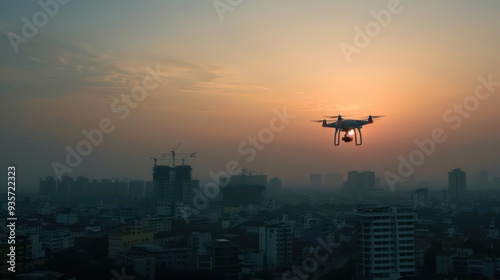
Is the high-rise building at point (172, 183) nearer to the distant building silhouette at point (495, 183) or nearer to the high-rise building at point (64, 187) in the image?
the high-rise building at point (64, 187)

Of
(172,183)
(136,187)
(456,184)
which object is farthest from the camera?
(136,187)

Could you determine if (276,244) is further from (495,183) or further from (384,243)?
(495,183)

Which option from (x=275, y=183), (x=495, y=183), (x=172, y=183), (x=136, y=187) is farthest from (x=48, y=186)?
(x=495, y=183)

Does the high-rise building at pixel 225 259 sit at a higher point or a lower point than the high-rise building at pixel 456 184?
lower

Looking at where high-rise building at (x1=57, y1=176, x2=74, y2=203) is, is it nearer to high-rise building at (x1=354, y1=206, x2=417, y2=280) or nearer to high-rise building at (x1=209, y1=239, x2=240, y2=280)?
high-rise building at (x1=209, y1=239, x2=240, y2=280)

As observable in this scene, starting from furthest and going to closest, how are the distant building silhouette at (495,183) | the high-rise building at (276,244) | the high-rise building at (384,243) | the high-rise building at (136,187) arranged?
the distant building silhouette at (495,183) < the high-rise building at (136,187) < the high-rise building at (276,244) < the high-rise building at (384,243)

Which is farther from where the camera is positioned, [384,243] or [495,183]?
[495,183]

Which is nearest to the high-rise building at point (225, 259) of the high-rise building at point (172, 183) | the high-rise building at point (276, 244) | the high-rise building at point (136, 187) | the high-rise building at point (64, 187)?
the high-rise building at point (276, 244)

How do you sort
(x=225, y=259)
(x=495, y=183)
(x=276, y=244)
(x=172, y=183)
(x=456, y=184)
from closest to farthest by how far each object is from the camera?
(x=225, y=259)
(x=276, y=244)
(x=172, y=183)
(x=456, y=184)
(x=495, y=183)
